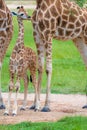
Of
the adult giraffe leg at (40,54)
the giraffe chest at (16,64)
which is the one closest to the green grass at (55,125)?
the giraffe chest at (16,64)

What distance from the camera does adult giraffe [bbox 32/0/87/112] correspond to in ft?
40.9

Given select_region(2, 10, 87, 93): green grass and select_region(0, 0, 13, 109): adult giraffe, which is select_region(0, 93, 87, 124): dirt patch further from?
select_region(0, 0, 13, 109): adult giraffe

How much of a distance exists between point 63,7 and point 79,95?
2652 mm

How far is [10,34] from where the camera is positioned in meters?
13.1

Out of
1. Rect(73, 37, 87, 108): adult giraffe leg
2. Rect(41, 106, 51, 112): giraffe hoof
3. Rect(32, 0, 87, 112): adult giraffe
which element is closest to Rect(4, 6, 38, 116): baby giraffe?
Rect(41, 106, 51, 112): giraffe hoof

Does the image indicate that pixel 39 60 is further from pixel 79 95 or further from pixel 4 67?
pixel 4 67

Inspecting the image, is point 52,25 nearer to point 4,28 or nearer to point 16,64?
point 4,28

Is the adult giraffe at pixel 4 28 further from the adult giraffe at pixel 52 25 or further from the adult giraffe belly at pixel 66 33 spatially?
the adult giraffe belly at pixel 66 33

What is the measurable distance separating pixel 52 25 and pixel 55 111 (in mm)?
1695

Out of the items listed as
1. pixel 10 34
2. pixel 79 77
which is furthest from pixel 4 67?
pixel 10 34

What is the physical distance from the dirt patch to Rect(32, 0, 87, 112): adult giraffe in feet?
1.23

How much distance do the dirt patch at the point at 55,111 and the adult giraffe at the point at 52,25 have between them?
1.23 feet

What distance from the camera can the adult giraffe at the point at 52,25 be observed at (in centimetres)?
1247

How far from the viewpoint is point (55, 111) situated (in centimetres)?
1227
